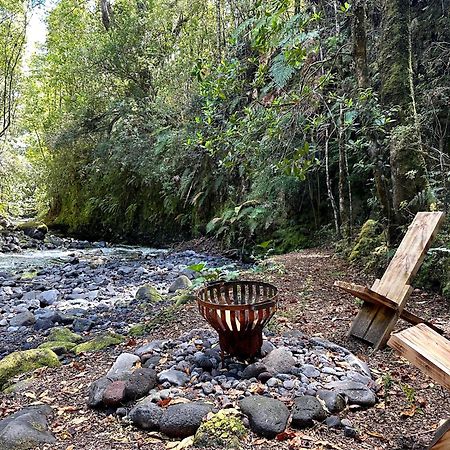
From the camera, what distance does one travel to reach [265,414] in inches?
90.7

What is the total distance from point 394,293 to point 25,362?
312 cm

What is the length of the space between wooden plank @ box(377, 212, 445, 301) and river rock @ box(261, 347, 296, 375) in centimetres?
103

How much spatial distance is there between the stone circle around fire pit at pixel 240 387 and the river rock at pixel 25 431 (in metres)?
0.32

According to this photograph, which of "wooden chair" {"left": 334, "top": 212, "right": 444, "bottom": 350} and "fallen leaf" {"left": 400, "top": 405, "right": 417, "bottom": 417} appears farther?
"wooden chair" {"left": 334, "top": 212, "right": 444, "bottom": 350}

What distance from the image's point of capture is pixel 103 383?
292cm

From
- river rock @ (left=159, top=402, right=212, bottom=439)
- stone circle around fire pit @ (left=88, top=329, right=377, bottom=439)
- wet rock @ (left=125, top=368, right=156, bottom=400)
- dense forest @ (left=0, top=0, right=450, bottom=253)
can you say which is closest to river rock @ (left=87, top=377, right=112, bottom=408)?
stone circle around fire pit @ (left=88, top=329, right=377, bottom=439)

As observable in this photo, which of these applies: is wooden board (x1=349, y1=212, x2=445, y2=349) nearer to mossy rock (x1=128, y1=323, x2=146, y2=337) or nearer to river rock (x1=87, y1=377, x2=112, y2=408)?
river rock (x1=87, y1=377, x2=112, y2=408)

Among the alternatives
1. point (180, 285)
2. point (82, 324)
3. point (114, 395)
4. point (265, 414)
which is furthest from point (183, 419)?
point (180, 285)

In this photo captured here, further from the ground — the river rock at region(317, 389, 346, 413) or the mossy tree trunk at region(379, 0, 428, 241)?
the mossy tree trunk at region(379, 0, 428, 241)

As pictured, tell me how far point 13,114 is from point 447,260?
695 inches

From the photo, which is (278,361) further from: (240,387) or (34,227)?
(34,227)

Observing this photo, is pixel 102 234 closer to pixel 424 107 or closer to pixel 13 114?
pixel 13 114

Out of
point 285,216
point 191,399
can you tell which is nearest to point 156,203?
point 285,216

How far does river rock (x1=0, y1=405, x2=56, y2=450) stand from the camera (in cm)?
242
